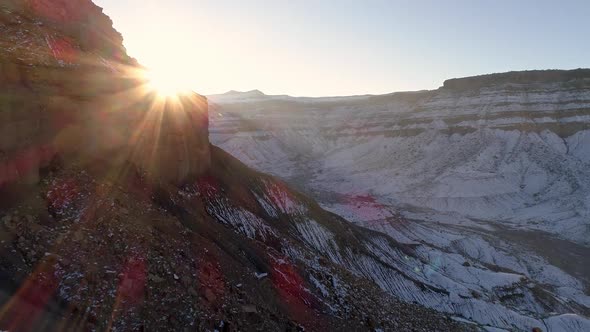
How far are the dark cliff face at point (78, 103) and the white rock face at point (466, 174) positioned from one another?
49.6 ft

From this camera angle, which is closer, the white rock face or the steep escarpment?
the steep escarpment

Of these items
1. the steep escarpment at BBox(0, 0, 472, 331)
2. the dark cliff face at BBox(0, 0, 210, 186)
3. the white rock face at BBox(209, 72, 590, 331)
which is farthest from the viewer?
the white rock face at BBox(209, 72, 590, 331)

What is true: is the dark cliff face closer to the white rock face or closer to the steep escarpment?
the steep escarpment

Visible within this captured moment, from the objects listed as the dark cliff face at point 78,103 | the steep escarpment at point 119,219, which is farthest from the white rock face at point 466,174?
the dark cliff face at point 78,103

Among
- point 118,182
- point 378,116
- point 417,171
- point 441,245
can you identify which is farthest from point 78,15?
point 378,116

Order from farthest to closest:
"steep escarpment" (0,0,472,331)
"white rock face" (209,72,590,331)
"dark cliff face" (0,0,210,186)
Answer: "white rock face" (209,72,590,331) → "dark cliff face" (0,0,210,186) → "steep escarpment" (0,0,472,331)

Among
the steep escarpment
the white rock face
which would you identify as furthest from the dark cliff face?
the white rock face

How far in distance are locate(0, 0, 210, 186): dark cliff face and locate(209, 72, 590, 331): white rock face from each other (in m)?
15.1

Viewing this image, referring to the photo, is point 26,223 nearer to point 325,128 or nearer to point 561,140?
point 561,140

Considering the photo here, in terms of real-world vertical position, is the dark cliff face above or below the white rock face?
above

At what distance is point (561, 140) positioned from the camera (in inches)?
3460

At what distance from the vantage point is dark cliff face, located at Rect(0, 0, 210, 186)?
40.4 feet

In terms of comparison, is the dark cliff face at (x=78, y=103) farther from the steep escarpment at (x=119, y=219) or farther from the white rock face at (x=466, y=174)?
the white rock face at (x=466, y=174)

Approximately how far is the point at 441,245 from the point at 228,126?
78.0 metres
